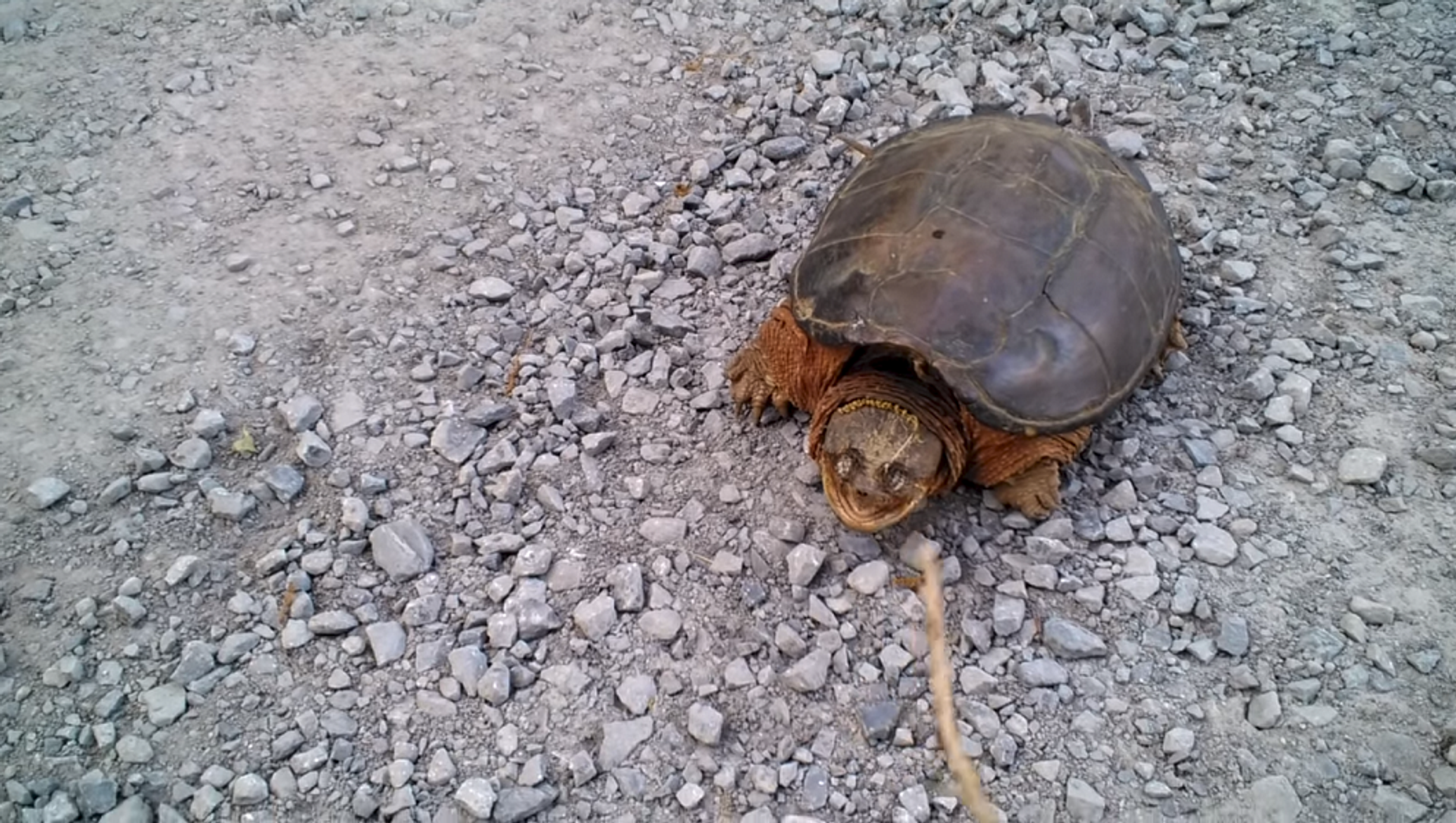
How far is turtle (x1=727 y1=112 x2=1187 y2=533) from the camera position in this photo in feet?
9.12

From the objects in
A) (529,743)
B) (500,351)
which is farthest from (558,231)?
(529,743)

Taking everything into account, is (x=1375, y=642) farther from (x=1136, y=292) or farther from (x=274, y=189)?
(x=274, y=189)

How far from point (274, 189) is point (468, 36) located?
1.20m

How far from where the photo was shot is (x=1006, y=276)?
2.85m

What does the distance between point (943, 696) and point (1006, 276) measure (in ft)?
3.72

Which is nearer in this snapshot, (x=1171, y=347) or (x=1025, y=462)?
(x=1025, y=462)

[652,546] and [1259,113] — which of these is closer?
[652,546]

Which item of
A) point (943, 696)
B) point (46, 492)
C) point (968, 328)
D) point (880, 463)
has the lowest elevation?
point (943, 696)

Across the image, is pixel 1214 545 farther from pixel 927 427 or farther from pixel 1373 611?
pixel 927 427

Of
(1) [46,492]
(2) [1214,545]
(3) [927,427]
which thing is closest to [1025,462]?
(3) [927,427]

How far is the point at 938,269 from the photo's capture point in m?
2.87

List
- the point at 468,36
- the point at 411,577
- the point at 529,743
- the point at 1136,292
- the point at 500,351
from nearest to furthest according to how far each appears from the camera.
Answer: the point at 529,743
the point at 411,577
the point at 1136,292
the point at 500,351
the point at 468,36

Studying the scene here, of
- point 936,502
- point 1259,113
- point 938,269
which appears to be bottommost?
point 936,502

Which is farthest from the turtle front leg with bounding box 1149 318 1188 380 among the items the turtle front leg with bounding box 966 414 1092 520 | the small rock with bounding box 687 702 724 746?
the small rock with bounding box 687 702 724 746
